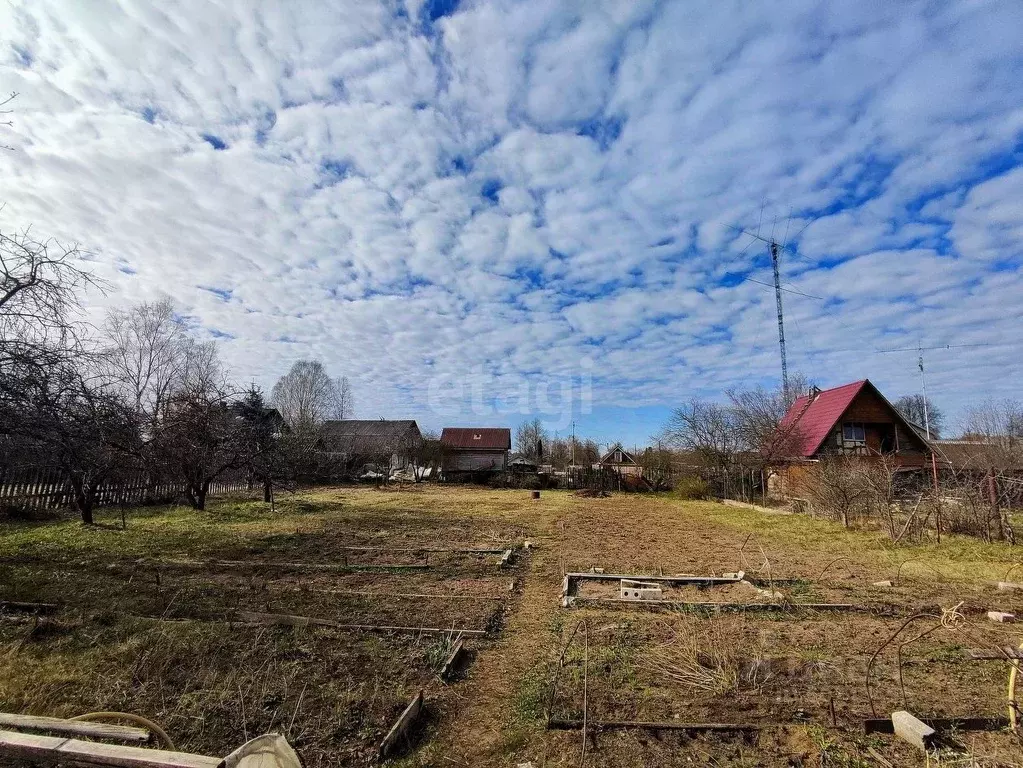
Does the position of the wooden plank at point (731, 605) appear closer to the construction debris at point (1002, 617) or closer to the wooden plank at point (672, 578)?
the wooden plank at point (672, 578)

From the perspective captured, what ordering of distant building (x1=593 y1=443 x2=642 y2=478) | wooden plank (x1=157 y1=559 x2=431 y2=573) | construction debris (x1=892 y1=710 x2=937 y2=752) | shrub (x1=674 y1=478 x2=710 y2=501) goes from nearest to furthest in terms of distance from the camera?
construction debris (x1=892 y1=710 x2=937 y2=752)
wooden plank (x1=157 y1=559 x2=431 y2=573)
shrub (x1=674 y1=478 x2=710 y2=501)
distant building (x1=593 y1=443 x2=642 y2=478)

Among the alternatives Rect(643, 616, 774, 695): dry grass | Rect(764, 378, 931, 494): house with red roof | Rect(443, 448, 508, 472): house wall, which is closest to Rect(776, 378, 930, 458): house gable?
Rect(764, 378, 931, 494): house with red roof

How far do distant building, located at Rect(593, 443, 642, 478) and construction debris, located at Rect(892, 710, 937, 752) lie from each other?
29.0 meters

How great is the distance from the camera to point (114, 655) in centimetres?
442

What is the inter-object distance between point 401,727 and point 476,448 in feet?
140

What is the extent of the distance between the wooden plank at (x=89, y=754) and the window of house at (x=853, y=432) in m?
27.0

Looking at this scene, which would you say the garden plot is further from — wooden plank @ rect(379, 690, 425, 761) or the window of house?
the window of house

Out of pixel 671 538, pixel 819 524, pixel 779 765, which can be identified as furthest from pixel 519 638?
pixel 819 524

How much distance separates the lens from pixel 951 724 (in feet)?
11.8

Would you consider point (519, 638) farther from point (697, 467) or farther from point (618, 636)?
point (697, 467)

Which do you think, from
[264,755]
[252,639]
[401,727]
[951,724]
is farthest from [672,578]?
[264,755]

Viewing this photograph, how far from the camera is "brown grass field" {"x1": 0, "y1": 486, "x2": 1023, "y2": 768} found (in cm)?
343

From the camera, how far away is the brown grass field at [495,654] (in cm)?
343

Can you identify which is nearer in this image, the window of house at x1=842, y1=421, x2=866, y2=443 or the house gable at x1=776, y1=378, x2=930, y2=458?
the house gable at x1=776, y1=378, x2=930, y2=458
